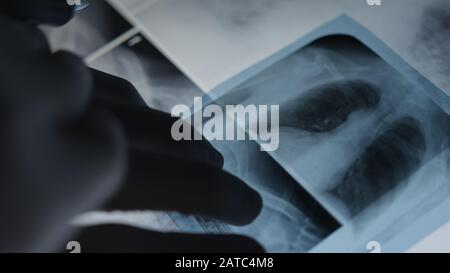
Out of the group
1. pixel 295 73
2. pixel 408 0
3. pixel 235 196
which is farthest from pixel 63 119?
pixel 408 0

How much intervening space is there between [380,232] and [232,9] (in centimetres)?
55

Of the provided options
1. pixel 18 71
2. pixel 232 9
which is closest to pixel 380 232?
pixel 232 9

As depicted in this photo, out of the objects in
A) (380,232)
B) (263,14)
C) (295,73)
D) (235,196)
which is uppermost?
(263,14)

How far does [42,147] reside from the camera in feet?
4.29

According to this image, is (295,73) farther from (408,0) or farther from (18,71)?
(18,71)

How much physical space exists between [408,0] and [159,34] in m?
0.52

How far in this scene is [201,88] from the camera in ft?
4.46

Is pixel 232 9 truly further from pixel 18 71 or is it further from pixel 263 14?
pixel 18 71

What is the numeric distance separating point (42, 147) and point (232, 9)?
0.48m

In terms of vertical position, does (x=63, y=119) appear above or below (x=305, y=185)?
above

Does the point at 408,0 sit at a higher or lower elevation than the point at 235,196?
higher

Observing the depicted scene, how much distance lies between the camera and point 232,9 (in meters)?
1.39

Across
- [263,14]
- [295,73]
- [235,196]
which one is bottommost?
[235,196]

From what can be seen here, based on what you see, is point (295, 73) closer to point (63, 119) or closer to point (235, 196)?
point (235, 196)
